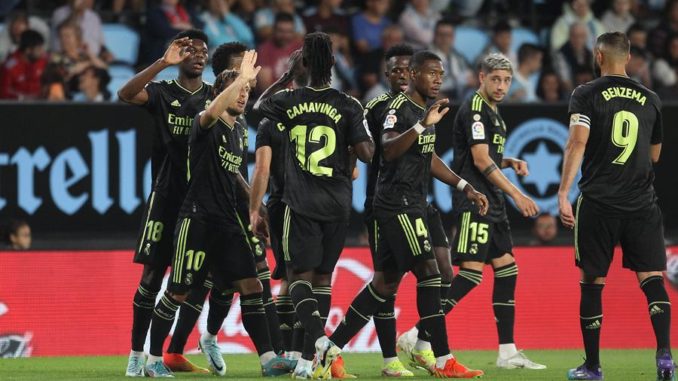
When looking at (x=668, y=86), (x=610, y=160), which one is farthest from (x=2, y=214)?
(x=668, y=86)

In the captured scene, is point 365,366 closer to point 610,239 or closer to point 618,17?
point 610,239

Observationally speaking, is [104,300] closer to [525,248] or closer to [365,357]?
[365,357]

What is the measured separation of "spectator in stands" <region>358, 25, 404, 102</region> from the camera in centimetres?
1612

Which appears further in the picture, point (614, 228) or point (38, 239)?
point (38, 239)

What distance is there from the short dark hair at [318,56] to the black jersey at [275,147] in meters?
0.64

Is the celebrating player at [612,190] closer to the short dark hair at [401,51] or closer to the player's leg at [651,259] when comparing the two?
the player's leg at [651,259]

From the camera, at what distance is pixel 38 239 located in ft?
Answer: 47.0

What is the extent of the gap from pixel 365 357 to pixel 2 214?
4.39 meters

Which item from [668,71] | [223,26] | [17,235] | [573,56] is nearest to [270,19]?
[223,26]

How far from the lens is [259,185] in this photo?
9.46 m

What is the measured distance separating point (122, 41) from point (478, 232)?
7.12 meters

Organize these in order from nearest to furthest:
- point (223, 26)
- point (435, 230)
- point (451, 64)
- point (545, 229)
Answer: point (435, 230)
point (545, 229)
point (223, 26)
point (451, 64)

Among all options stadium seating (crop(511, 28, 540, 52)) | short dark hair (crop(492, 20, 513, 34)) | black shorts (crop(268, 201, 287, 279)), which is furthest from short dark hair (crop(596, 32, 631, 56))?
stadium seating (crop(511, 28, 540, 52))

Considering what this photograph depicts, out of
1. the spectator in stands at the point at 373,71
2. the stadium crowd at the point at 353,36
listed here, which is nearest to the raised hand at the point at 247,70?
the stadium crowd at the point at 353,36
